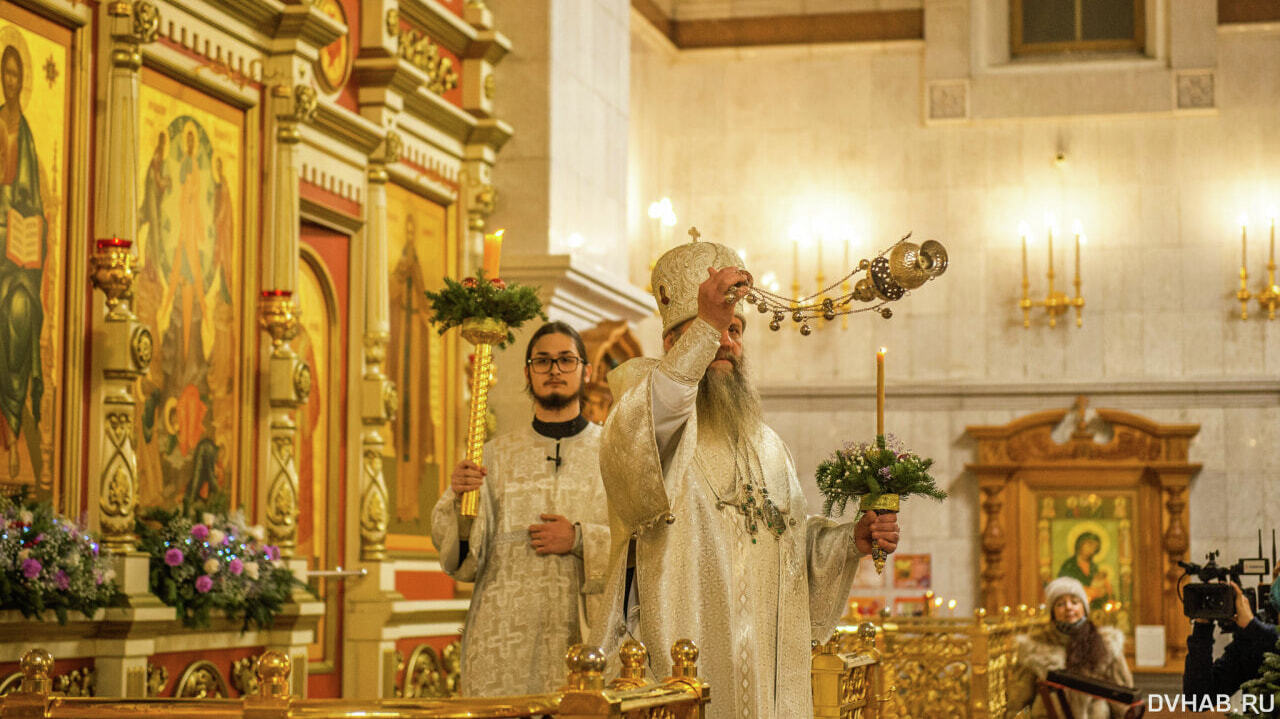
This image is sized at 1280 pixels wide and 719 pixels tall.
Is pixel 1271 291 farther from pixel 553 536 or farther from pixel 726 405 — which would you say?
pixel 726 405

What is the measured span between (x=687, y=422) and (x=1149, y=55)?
1422 centimetres

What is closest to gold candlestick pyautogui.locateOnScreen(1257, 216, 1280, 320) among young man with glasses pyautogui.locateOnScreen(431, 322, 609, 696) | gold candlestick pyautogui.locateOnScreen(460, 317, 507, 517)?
young man with glasses pyautogui.locateOnScreen(431, 322, 609, 696)

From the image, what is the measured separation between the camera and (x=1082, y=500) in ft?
55.0

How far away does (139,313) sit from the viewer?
741 cm

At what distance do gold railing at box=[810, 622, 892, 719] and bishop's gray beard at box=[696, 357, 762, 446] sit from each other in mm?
1456

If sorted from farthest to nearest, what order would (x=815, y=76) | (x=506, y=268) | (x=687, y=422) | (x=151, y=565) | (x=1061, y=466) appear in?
(x=815, y=76) < (x=1061, y=466) < (x=506, y=268) < (x=151, y=565) < (x=687, y=422)

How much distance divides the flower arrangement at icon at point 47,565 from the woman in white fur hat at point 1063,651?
→ 6.20 meters

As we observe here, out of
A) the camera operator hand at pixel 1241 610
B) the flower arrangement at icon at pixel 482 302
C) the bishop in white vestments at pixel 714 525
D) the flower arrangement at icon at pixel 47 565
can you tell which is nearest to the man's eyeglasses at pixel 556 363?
the flower arrangement at icon at pixel 482 302

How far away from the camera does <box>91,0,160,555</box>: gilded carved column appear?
692 centimetres

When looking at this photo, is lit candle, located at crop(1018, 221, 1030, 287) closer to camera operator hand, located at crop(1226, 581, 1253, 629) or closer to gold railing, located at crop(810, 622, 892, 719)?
gold railing, located at crop(810, 622, 892, 719)

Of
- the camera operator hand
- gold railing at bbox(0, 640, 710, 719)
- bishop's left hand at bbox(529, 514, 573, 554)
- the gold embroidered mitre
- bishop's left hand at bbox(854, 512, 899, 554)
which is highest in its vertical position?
the gold embroidered mitre

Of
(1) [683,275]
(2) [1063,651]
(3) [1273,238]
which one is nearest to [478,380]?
(1) [683,275]

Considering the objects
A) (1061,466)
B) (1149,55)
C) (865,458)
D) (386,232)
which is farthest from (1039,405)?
(865,458)

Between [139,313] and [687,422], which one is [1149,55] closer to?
[139,313]
